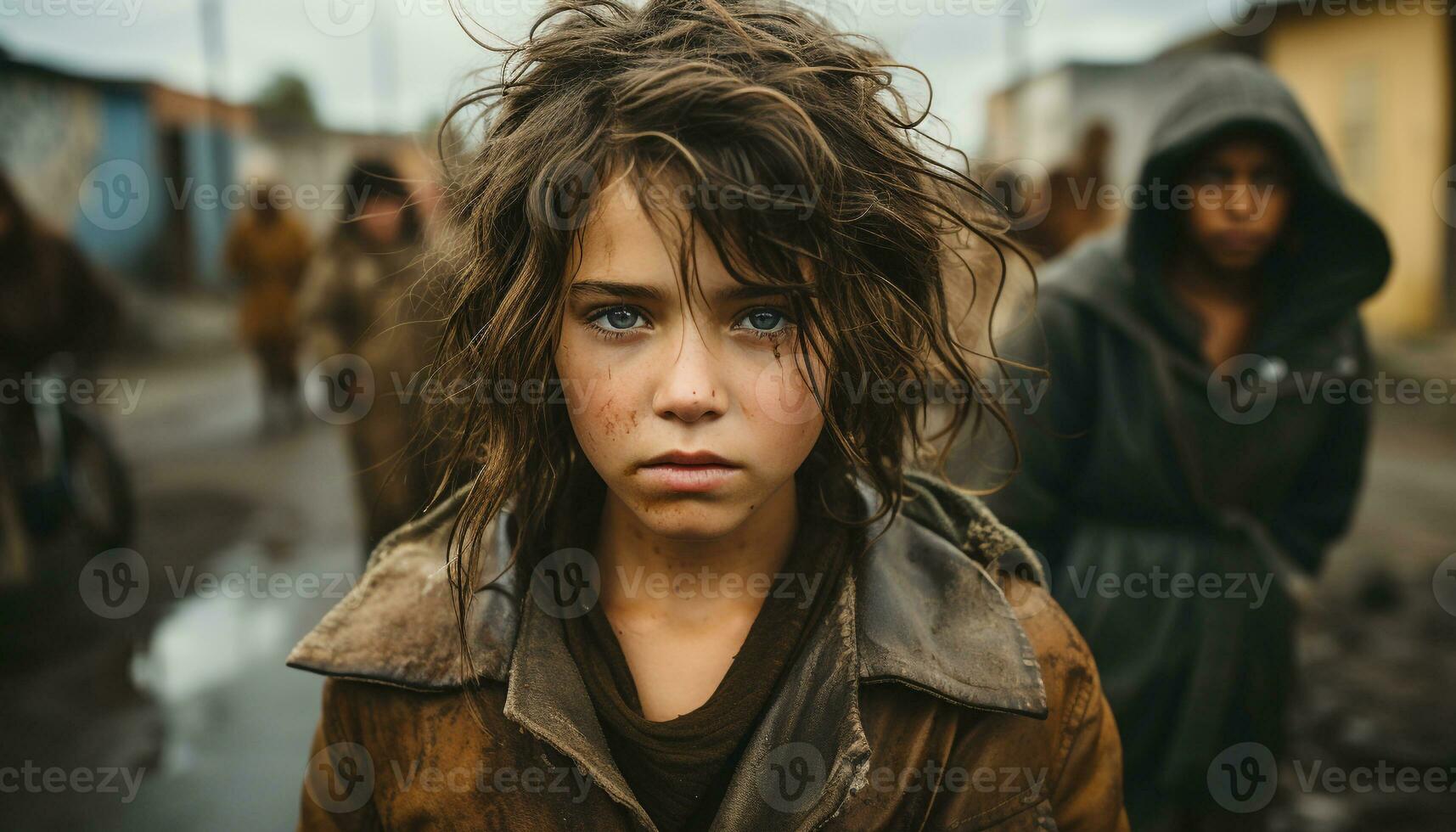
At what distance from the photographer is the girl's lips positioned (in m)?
1.36

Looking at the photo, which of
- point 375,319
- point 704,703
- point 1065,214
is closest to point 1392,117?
point 1065,214

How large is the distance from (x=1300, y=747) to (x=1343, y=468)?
1.42 metres

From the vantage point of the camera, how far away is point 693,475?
136 centimetres

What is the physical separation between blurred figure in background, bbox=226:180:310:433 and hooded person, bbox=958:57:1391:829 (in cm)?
839

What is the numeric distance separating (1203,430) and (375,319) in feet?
10.9

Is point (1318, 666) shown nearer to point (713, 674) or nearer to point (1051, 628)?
point (1051, 628)

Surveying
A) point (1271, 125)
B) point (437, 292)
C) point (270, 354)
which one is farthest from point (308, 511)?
point (1271, 125)

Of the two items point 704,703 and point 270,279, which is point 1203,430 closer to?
point 704,703

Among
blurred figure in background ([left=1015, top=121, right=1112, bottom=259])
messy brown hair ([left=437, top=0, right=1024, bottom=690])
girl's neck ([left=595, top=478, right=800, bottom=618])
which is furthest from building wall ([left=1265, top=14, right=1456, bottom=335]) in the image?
girl's neck ([left=595, top=478, right=800, bottom=618])

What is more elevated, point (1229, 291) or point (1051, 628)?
point (1229, 291)

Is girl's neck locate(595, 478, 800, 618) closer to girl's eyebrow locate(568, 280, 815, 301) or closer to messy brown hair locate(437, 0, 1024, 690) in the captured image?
messy brown hair locate(437, 0, 1024, 690)

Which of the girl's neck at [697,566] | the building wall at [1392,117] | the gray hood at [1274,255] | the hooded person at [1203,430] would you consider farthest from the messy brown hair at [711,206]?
the building wall at [1392,117]

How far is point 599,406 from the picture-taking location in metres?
1.39

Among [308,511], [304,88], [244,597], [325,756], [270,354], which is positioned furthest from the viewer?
[304,88]
